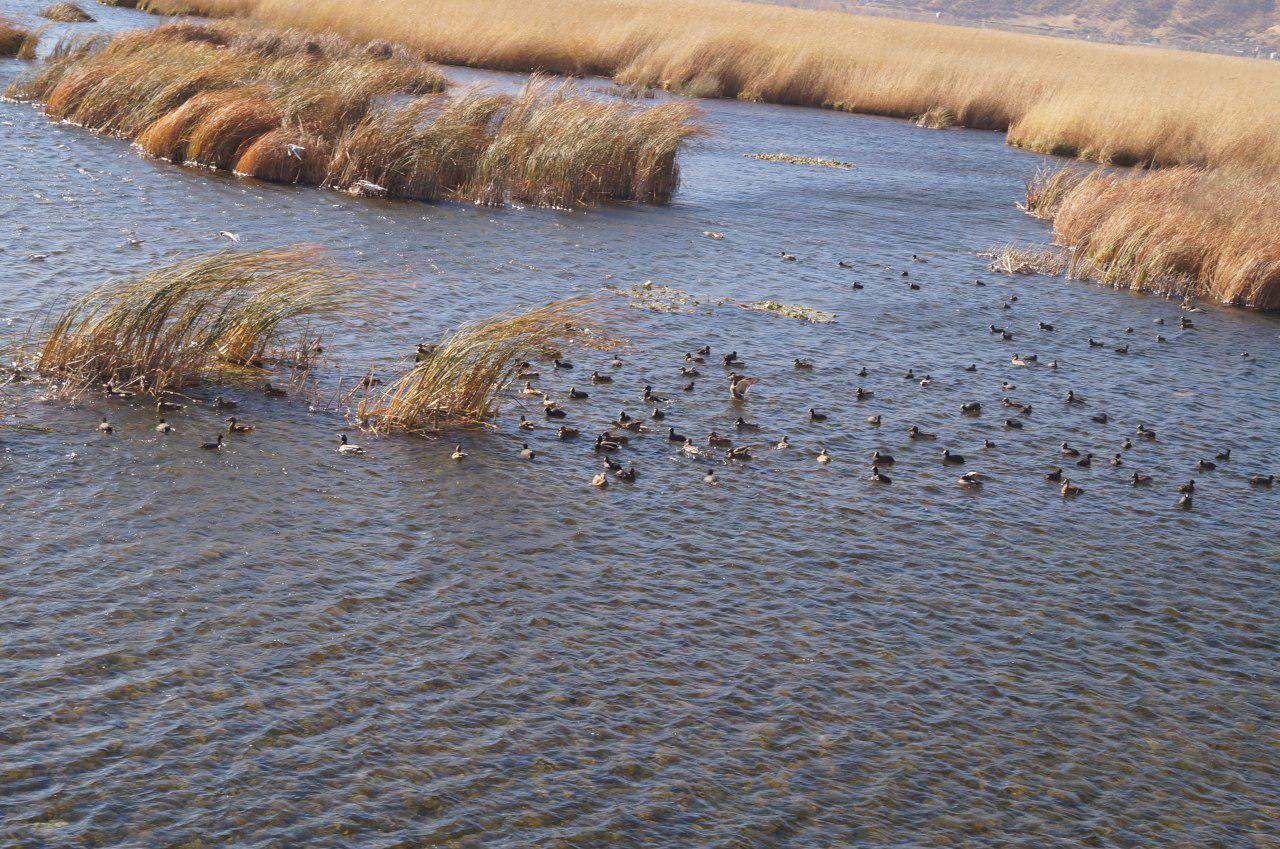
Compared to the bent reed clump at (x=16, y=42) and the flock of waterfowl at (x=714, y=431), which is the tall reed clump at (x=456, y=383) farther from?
the bent reed clump at (x=16, y=42)

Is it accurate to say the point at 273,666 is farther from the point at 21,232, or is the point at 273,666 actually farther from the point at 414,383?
the point at 21,232

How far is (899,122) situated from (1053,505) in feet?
119

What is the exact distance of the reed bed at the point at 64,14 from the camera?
42.2m

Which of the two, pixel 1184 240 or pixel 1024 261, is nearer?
pixel 1184 240

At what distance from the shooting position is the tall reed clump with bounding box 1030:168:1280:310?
23969 mm

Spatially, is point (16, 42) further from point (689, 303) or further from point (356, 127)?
point (689, 303)

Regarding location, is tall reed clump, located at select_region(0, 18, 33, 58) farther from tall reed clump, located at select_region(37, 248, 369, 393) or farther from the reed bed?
tall reed clump, located at select_region(37, 248, 369, 393)

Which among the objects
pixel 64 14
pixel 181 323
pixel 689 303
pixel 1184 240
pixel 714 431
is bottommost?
pixel 714 431

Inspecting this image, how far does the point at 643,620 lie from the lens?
379 inches

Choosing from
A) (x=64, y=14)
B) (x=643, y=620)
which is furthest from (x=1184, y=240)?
(x=64, y=14)

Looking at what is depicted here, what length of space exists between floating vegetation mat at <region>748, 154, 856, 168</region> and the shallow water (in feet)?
58.1

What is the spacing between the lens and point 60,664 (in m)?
8.08

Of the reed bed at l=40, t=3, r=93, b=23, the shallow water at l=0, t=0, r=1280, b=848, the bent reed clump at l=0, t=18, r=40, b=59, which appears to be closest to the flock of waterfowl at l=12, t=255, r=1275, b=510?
the shallow water at l=0, t=0, r=1280, b=848

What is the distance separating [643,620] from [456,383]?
4693mm
